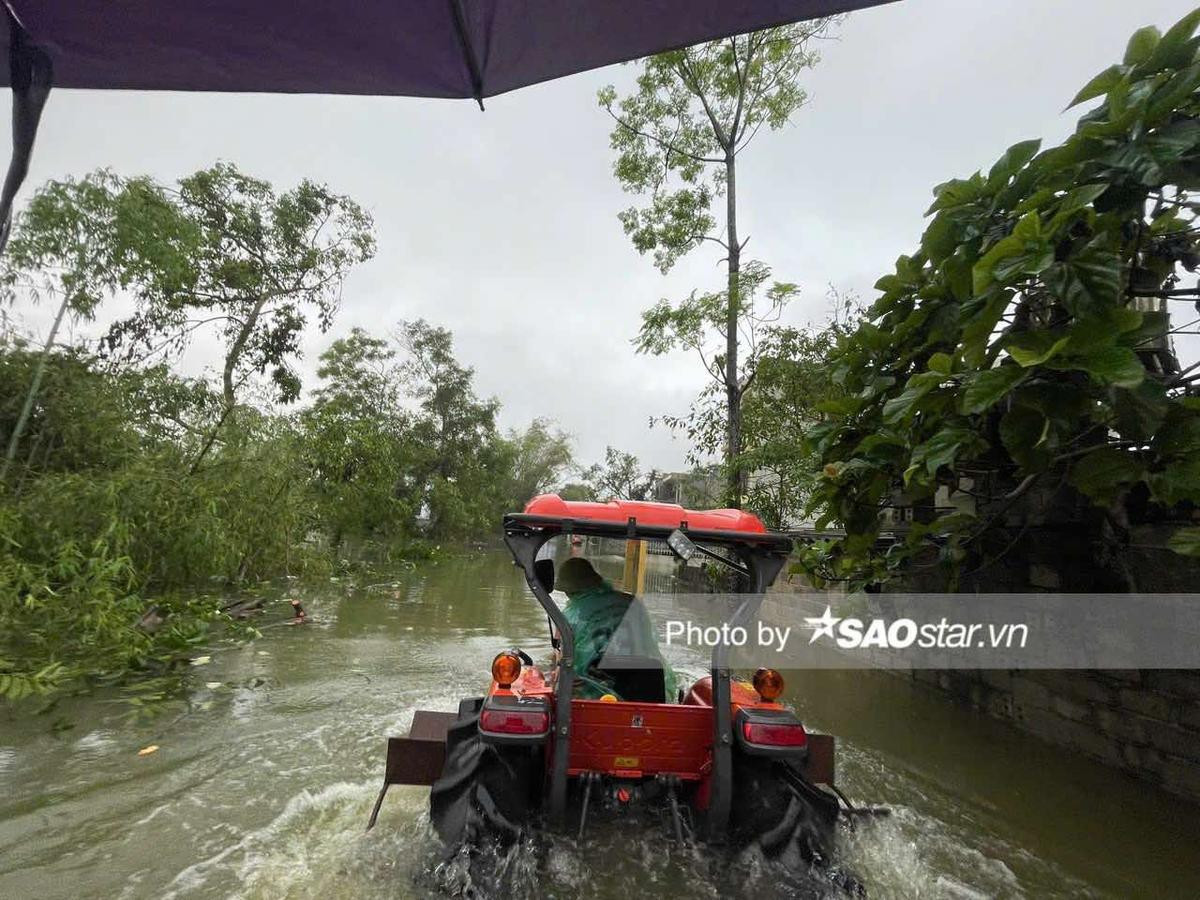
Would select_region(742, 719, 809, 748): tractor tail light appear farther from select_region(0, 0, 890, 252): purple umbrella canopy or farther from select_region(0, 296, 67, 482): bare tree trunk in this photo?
select_region(0, 296, 67, 482): bare tree trunk

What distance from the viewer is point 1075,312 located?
106 inches

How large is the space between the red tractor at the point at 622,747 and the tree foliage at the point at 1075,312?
139cm

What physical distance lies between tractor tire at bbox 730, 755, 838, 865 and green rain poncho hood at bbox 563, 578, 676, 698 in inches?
23.9

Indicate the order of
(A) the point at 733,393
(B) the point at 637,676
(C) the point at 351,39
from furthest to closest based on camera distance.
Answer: (A) the point at 733,393, (B) the point at 637,676, (C) the point at 351,39

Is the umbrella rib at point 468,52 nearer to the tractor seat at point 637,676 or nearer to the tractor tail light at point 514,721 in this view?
the tractor tail light at point 514,721

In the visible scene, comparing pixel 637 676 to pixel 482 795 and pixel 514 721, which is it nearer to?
pixel 514 721

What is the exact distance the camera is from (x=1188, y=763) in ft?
11.7

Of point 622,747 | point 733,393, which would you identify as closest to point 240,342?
point 733,393

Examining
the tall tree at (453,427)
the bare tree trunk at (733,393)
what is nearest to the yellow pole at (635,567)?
the bare tree trunk at (733,393)

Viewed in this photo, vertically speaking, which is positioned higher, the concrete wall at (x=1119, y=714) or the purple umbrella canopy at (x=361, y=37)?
the purple umbrella canopy at (x=361, y=37)

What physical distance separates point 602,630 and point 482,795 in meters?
0.96

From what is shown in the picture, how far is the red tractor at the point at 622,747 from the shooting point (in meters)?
2.46

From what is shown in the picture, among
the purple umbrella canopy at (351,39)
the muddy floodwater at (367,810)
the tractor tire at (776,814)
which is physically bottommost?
the muddy floodwater at (367,810)

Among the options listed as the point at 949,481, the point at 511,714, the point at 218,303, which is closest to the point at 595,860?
the point at 511,714
